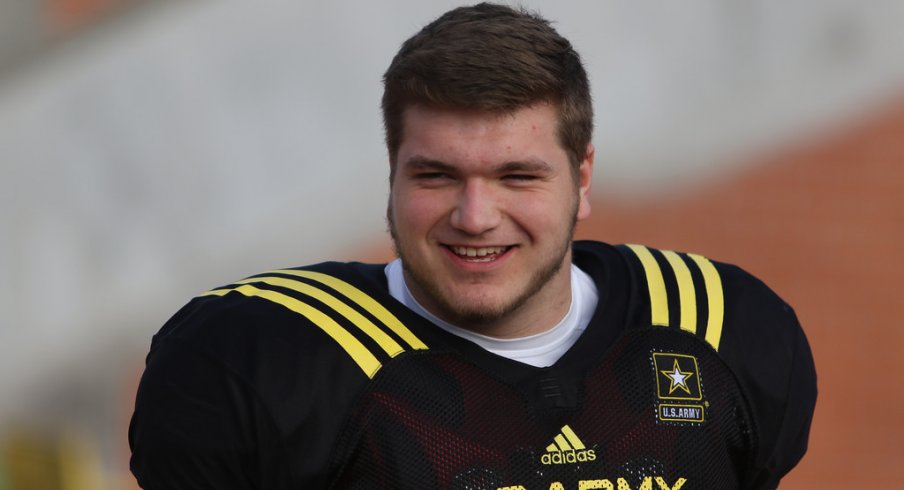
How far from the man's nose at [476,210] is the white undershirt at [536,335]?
0.72ft

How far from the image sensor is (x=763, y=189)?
494 centimetres

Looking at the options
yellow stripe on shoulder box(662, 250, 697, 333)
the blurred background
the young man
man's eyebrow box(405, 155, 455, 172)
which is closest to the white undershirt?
the young man

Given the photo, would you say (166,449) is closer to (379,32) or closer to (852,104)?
(379,32)

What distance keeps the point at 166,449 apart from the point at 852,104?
3.38m

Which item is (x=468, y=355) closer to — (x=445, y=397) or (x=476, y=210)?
(x=445, y=397)

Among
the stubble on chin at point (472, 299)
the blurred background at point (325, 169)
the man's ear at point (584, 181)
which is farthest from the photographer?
the blurred background at point (325, 169)

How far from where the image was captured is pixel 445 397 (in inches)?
87.4

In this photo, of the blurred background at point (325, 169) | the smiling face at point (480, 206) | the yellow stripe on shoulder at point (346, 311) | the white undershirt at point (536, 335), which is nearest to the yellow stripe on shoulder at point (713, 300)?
the white undershirt at point (536, 335)

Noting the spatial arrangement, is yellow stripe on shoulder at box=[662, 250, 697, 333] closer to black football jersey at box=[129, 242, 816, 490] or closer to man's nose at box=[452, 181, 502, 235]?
black football jersey at box=[129, 242, 816, 490]

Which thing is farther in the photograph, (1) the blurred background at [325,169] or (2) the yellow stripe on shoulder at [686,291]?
(1) the blurred background at [325,169]

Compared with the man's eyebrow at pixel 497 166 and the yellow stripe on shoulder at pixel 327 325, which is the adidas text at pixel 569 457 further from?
the man's eyebrow at pixel 497 166

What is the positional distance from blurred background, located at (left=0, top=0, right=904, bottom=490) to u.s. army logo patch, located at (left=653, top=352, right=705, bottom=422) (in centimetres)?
236

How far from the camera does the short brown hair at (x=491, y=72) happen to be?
7.18ft

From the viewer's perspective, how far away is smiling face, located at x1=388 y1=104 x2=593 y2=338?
2.18 metres
